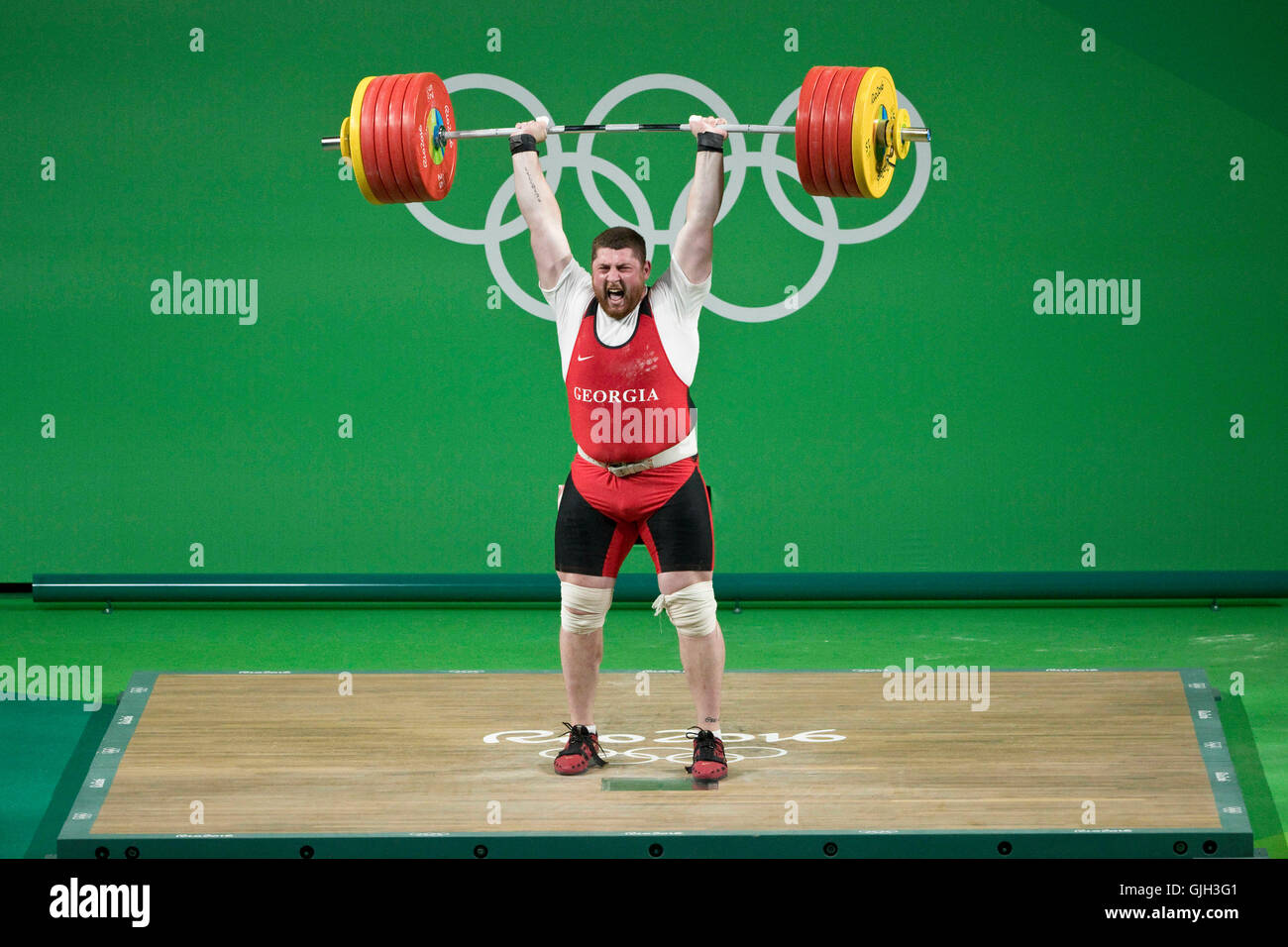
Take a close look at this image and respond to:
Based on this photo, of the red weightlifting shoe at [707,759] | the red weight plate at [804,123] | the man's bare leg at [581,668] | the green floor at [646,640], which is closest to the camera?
the red weightlifting shoe at [707,759]

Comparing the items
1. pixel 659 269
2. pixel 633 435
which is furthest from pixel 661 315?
pixel 659 269

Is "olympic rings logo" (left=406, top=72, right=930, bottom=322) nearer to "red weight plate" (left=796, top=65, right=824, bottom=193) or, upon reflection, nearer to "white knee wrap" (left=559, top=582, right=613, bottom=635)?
"red weight plate" (left=796, top=65, right=824, bottom=193)

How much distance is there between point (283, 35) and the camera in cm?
679

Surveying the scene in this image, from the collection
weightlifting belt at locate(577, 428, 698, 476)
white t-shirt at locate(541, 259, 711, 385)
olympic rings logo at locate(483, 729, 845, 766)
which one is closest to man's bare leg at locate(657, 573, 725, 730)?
olympic rings logo at locate(483, 729, 845, 766)

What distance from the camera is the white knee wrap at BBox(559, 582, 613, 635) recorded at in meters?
4.27

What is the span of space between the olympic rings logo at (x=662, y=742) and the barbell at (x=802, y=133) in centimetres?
155

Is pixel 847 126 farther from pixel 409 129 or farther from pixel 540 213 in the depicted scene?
pixel 409 129

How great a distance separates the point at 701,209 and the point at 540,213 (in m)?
0.46

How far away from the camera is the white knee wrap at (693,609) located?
4.19 metres

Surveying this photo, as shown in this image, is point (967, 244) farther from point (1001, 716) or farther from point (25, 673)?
point (25, 673)

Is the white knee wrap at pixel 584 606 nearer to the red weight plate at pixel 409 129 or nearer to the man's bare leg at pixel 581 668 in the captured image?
the man's bare leg at pixel 581 668

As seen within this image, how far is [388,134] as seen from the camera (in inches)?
171

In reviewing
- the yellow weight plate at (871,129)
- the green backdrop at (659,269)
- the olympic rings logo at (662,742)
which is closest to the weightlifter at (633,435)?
the olympic rings logo at (662,742)

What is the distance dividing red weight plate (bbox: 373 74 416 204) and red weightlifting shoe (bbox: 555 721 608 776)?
1608mm
